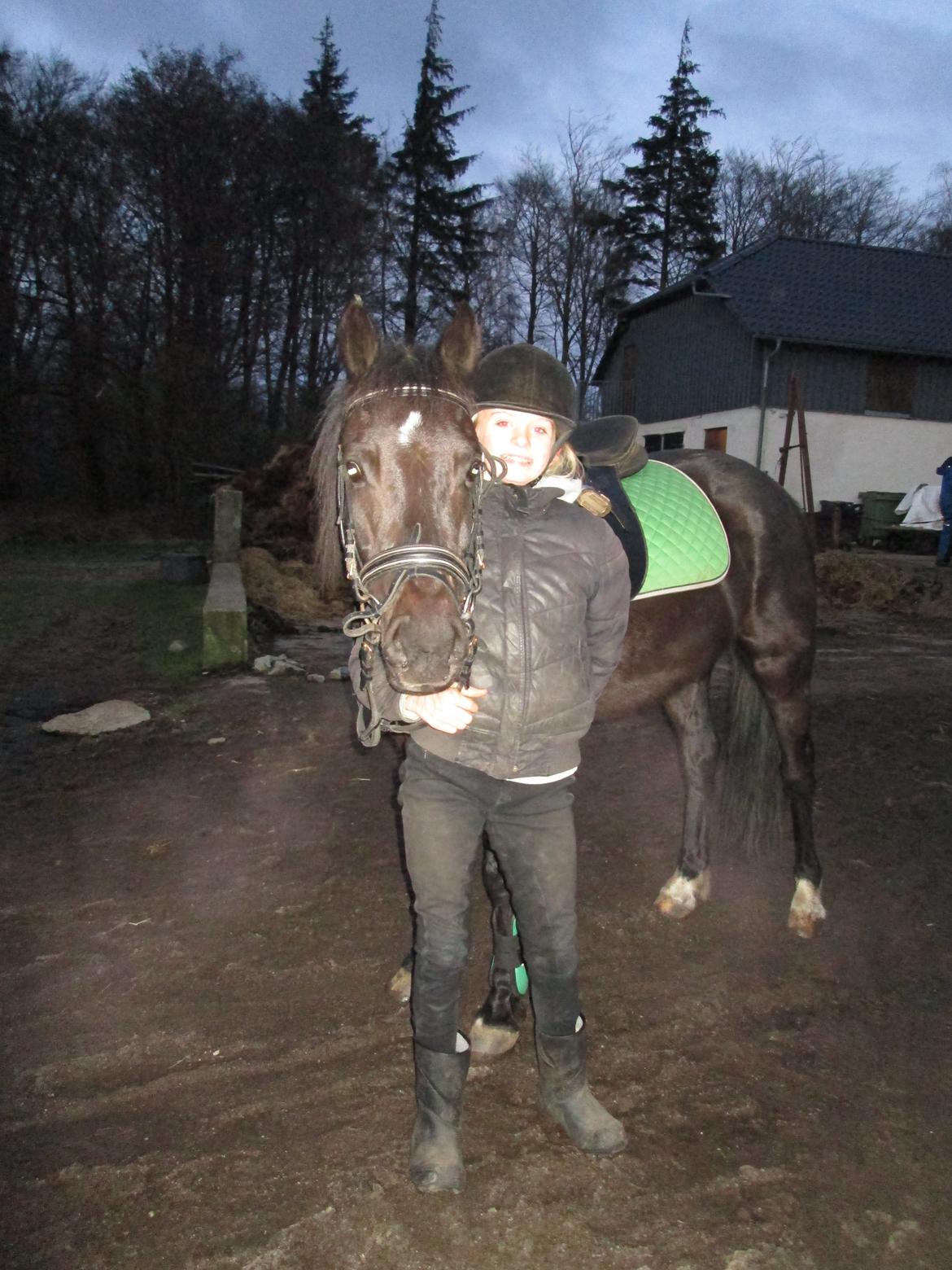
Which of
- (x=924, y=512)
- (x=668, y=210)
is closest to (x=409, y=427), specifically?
(x=924, y=512)

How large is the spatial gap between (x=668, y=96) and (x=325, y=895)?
1535 inches

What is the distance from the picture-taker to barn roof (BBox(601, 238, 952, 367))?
22.6 meters

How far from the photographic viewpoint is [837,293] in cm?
2370

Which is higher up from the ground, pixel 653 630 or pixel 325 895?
pixel 653 630

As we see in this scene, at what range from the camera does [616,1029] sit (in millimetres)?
2633

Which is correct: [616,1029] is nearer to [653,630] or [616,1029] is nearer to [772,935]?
[772,935]

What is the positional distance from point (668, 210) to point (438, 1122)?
36032 millimetres

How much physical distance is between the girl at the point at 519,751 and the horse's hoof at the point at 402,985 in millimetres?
673

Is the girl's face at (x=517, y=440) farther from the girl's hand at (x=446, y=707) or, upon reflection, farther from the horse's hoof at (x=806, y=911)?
the horse's hoof at (x=806, y=911)

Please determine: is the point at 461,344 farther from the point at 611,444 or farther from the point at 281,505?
the point at 281,505

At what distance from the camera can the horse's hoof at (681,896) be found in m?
3.37

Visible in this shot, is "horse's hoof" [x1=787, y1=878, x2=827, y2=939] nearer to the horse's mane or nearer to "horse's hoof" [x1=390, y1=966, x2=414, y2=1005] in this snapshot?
"horse's hoof" [x1=390, y1=966, x2=414, y2=1005]

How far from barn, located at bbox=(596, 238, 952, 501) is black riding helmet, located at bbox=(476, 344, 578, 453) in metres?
20.8

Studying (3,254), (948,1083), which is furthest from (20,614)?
(3,254)
